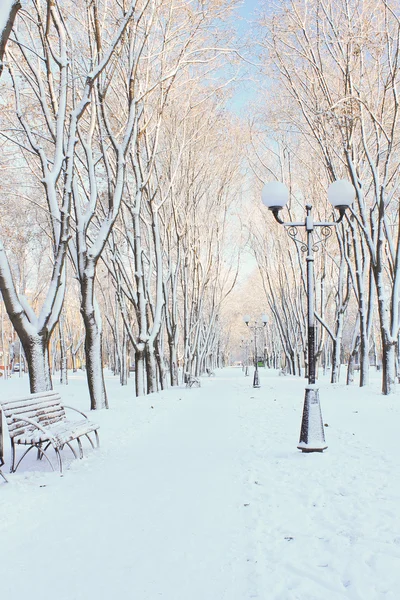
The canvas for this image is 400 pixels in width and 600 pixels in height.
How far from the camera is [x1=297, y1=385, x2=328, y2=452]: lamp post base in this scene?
6484mm

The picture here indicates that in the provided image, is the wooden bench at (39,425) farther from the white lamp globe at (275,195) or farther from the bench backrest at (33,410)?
the white lamp globe at (275,195)

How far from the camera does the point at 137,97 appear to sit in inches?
458

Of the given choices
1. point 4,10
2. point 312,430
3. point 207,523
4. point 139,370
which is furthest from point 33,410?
point 139,370

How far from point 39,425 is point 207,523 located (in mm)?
2463

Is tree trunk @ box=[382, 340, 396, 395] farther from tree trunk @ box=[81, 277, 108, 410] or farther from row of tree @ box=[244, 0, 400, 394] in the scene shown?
tree trunk @ box=[81, 277, 108, 410]

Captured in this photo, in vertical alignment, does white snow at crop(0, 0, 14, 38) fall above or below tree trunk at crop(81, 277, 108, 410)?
above

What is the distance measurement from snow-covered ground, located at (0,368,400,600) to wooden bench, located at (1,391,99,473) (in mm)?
331

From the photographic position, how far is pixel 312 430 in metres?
6.54

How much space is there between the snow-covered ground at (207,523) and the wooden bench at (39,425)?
33cm

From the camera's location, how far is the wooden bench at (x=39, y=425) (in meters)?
5.46

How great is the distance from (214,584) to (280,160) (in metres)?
20.3

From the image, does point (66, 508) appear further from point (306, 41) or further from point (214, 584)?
point (306, 41)

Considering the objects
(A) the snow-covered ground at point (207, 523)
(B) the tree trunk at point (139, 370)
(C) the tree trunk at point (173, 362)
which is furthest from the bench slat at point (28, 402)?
(C) the tree trunk at point (173, 362)

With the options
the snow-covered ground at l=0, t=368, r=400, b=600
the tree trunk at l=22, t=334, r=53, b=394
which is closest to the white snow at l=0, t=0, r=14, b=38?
the snow-covered ground at l=0, t=368, r=400, b=600
